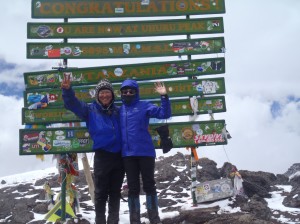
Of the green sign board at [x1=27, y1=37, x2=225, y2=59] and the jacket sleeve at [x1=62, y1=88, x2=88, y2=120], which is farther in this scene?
the green sign board at [x1=27, y1=37, x2=225, y2=59]

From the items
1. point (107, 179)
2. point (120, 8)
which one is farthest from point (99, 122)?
point (120, 8)

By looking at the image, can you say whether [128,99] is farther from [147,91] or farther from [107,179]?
[147,91]

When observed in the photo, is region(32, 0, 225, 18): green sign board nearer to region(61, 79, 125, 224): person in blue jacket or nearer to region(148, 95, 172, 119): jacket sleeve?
region(61, 79, 125, 224): person in blue jacket

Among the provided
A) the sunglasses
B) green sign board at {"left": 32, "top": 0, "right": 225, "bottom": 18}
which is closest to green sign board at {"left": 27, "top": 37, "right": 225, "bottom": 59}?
green sign board at {"left": 32, "top": 0, "right": 225, "bottom": 18}

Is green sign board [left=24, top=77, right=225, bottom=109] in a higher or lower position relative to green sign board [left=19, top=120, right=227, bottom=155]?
higher

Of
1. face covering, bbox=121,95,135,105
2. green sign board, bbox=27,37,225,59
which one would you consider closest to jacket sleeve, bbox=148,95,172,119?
face covering, bbox=121,95,135,105

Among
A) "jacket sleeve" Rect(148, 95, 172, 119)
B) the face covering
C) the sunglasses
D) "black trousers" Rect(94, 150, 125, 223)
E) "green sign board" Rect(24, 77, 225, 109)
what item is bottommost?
"black trousers" Rect(94, 150, 125, 223)

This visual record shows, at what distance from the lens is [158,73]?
8.86 metres

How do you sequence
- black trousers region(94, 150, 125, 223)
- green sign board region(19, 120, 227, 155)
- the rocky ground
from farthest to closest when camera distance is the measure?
green sign board region(19, 120, 227, 155) < the rocky ground < black trousers region(94, 150, 125, 223)

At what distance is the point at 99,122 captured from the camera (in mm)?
6508

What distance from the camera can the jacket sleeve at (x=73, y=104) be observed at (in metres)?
6.39

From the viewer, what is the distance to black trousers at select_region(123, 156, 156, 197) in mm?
6363

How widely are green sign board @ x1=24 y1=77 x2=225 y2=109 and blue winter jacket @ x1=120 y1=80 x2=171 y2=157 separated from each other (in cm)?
205

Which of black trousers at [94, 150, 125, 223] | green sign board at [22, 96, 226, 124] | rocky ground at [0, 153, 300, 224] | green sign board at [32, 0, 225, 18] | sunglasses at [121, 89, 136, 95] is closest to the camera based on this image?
black trousers at [94, 150, 125, 223]
